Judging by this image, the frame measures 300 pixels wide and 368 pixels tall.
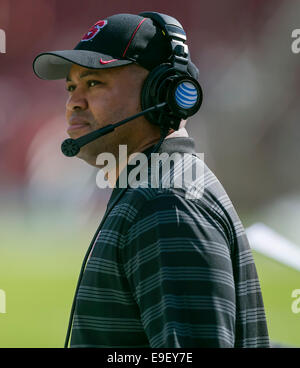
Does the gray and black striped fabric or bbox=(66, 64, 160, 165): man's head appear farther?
bbox=(66, 64, 160, 165): man's head

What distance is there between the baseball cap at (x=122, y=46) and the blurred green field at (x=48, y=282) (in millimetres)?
2856

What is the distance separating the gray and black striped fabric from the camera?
2.71 ft

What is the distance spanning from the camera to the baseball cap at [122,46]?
3.56 ft

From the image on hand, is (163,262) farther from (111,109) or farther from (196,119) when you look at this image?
(196,119)

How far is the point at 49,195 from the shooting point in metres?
4.76

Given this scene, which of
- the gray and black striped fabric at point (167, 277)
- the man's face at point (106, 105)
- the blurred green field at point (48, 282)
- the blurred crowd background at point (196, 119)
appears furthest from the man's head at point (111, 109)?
the blurred crowd background at point (196, 119)

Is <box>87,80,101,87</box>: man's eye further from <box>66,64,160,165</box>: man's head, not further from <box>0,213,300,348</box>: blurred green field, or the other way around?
<box>0,213,300,348</box>: blurred green field

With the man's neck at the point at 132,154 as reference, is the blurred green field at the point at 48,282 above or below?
above

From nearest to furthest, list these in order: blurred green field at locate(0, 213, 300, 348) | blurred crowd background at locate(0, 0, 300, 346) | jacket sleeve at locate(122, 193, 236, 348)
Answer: jacket sleeve at locate(122, 193, 236, 348) → blurred green field at locate(0, 213, 300, 348) → blurred crowd background at locate(0, 0, 300, 346)

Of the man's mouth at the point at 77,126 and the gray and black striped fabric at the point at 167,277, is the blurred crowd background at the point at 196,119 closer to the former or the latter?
the man's mouth at the point at 77,126

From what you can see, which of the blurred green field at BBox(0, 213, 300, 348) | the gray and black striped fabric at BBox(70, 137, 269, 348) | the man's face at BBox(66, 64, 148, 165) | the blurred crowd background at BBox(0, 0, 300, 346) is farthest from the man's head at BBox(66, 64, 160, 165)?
the blurred crowd background at BBox(0, 0, 300, 346)

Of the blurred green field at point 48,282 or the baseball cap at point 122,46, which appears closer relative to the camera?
the baseball cap at point 122,46

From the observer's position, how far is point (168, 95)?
3.52 feet

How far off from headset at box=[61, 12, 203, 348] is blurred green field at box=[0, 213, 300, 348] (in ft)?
9.27
